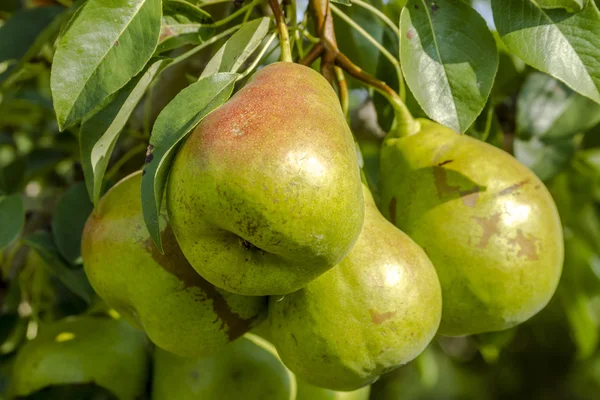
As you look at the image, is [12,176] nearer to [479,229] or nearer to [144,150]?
[144,150]

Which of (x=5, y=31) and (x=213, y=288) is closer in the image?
(x=213, y=288)

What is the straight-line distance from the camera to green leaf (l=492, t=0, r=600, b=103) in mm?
1173

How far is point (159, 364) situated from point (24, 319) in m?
0.57

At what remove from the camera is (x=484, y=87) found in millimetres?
1173

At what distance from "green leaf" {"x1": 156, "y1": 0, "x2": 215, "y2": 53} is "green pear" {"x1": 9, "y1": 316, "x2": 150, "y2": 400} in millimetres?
620

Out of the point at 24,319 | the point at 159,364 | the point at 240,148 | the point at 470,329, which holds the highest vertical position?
the point at 240,148

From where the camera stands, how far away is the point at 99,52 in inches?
41.7

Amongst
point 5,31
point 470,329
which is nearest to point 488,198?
point 470,329

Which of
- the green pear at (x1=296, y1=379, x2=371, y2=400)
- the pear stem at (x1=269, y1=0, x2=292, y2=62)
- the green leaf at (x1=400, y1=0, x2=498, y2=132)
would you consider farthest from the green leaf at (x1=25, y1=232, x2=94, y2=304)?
the green leaf at (x1=400, y1=0, x2=498, y2=132)

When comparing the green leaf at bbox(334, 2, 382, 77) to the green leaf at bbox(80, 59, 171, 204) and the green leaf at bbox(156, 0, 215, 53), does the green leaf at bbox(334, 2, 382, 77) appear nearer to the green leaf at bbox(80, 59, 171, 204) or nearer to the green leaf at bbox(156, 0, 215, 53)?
the green leaf at bbox(156, 0, 215, 53)

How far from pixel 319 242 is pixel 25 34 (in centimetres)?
113

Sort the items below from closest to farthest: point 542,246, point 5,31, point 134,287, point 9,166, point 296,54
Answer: point 134,287 → point 542,246 → point 296,54 → point 5,31 → point 9,166

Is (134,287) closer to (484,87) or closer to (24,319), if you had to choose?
(484,87)

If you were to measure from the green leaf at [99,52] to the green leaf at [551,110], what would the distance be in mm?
1120
